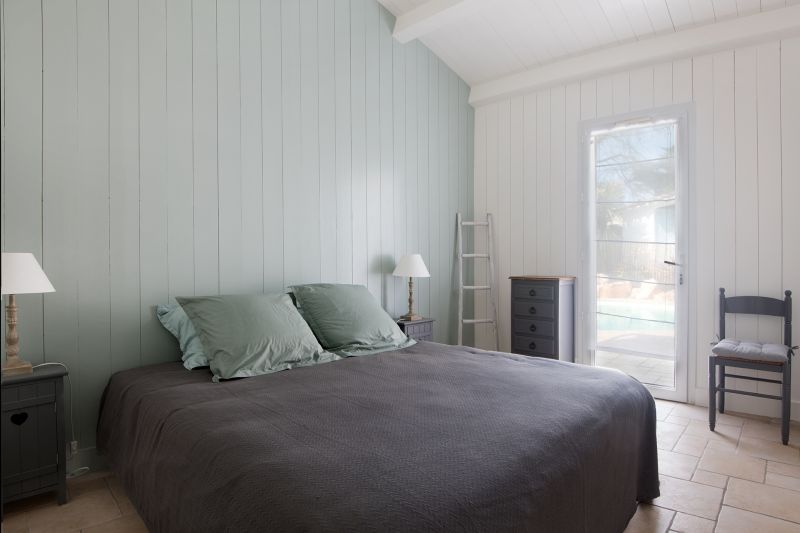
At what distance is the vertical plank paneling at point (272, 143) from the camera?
3551 mm

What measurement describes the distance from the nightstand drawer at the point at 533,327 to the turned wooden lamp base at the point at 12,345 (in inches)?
138

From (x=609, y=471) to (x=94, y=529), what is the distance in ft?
7.20

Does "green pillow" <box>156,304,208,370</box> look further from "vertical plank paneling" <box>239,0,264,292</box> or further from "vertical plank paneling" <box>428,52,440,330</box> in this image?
"vertical plank paneling" <box>428,52,440,330</box>

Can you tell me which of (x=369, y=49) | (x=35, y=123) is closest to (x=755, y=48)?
(x=369, y=49)

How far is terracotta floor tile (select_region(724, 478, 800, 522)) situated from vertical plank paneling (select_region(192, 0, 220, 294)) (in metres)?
3.08

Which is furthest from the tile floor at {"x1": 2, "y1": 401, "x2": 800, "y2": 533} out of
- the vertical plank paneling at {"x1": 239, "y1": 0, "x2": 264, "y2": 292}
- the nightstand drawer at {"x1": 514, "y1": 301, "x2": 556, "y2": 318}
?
the vertical plank paneling at {"x1": 239, "y1": 0, "x2": 264, "y2": 292}

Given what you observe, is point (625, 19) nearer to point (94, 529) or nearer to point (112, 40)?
point (112, 40)

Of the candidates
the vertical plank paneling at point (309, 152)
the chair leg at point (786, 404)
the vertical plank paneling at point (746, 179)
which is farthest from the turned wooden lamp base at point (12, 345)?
the vertical plank paneling at point (746, 179)

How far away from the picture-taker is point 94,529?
2.29 m

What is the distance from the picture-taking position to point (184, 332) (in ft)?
9.68

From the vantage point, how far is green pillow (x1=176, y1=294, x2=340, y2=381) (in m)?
2.65

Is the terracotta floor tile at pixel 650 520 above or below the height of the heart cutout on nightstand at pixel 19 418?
below

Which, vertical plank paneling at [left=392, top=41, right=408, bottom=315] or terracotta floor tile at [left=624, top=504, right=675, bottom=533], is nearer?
terracotta floor tile at [left=624, top=504, right=675, bottom=533]

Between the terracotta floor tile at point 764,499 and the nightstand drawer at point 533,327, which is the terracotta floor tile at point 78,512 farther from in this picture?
the nightstand drawer at point 533,327
